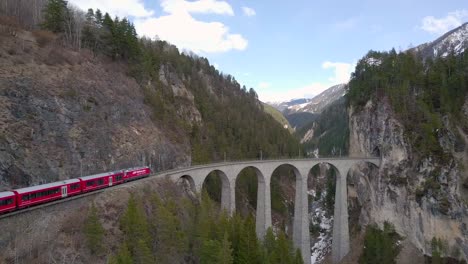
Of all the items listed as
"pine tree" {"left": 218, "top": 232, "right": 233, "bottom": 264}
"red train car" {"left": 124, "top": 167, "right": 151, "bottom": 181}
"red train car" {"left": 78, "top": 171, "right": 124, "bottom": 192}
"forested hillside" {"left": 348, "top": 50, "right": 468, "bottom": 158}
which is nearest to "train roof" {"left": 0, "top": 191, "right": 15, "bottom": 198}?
"red train car" {"left": 78, "top": 171, "right": 124, "bottom": 192}

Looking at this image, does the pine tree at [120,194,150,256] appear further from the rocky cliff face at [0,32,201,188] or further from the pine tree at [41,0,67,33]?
the pine tree at [41,0,67,33]

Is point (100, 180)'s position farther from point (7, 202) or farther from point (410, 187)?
point (410, 187)

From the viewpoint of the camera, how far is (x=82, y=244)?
23078mm

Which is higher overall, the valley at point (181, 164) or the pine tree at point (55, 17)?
the pine tree at point (55, 17)

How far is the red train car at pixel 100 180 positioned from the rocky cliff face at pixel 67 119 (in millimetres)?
4205

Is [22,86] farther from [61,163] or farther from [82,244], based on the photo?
[82,244]

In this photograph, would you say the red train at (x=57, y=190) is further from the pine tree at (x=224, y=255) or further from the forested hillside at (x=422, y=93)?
the forested hillside at (x=422, y=93)

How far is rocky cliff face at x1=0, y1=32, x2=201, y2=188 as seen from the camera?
3019 cm

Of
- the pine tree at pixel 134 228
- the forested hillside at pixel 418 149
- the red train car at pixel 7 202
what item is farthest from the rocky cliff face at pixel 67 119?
the forested hillside at pixel 418 149

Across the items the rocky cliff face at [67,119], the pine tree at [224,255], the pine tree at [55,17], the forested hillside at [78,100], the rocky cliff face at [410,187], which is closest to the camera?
the pine tree at [224,255]

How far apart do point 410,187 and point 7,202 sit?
174ft

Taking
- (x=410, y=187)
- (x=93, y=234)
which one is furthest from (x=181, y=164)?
(x=410, y=187)

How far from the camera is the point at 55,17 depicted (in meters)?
49.3

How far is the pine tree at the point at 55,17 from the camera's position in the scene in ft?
159
